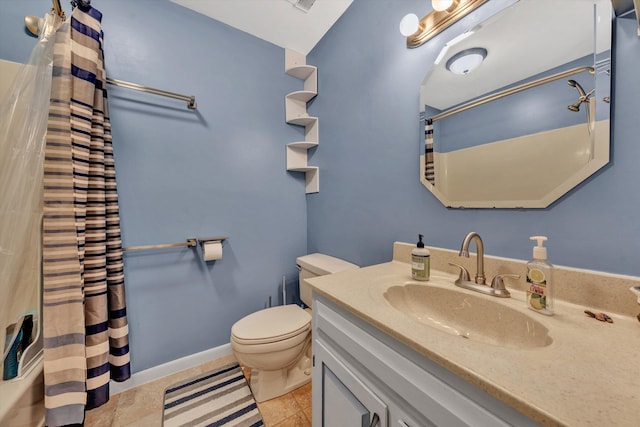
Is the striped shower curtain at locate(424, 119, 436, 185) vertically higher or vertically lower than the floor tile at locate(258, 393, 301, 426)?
higher

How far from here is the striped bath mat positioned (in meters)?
1.12

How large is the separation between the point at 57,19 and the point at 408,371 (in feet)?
5.85

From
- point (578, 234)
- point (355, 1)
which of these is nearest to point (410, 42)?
point (355, 1)

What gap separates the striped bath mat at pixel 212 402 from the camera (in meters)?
1.12

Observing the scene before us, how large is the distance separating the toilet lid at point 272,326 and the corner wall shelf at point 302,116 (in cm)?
90

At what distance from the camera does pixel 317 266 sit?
142cm

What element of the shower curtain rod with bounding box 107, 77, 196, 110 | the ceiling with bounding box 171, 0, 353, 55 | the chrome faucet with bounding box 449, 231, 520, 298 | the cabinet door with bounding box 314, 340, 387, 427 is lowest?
the cabinet door with bounding box 314, 340, 387, 427

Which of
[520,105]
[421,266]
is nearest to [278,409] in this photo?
[421,266]

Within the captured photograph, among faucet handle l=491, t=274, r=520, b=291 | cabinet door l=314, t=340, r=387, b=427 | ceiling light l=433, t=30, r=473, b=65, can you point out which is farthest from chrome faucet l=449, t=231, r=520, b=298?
ceiling light l=433, t=30, r=473, b=65

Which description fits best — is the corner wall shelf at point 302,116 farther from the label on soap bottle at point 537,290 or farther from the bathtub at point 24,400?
the bathtub at point 24,400

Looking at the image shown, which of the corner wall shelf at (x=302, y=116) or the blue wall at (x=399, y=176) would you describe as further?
the corner wall shelf at (x=302, y=116)

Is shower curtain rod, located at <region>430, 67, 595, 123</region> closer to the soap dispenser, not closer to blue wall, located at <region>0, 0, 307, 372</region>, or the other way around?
the soap dispenser

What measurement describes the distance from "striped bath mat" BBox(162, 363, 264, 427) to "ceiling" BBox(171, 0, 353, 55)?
7.62 ft

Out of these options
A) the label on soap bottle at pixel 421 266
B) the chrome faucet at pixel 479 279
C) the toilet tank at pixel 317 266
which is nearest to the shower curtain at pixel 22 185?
the toilet tank at pixel 317 266
